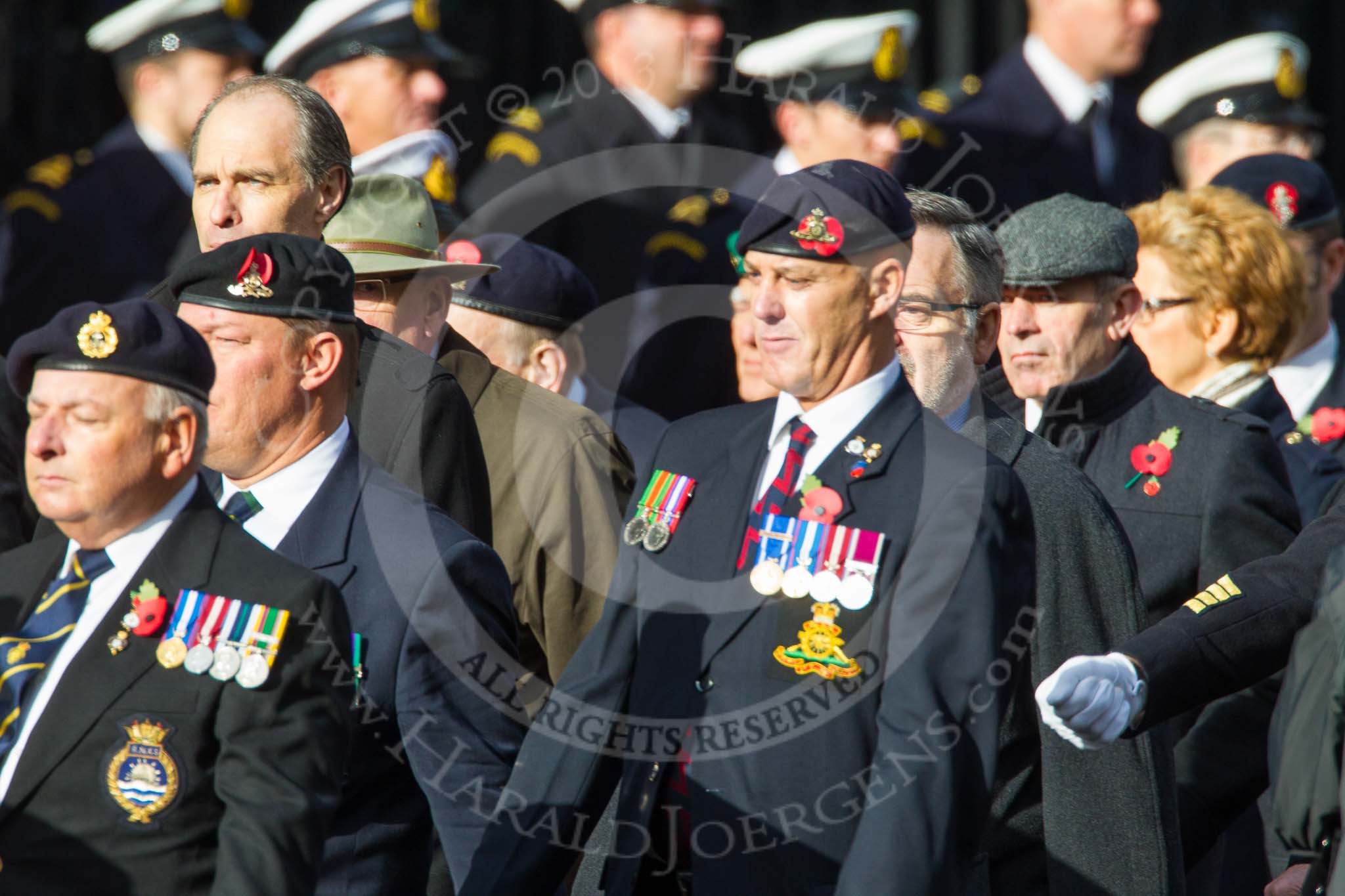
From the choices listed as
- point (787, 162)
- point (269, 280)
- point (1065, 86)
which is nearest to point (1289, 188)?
point (1065, 86)

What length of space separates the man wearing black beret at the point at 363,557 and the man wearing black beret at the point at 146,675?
0.44 metres

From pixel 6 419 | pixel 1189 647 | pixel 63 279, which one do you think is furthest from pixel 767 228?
pixel 63 279

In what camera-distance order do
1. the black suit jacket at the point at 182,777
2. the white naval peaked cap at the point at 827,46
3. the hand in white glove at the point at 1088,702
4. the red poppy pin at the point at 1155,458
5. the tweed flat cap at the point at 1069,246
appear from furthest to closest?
the white naval peaked cap at the point at 827,46
the tweed flat cap at the point at 1069,246
the red poppy pin at the point at 1155,458
the hand in white glove at the point at 1088,702
the black suit jacket at the point at 182,777

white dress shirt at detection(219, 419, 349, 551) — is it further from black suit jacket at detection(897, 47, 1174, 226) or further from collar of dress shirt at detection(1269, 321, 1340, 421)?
black suit jacket at detection(897, 47, 1174, 226)

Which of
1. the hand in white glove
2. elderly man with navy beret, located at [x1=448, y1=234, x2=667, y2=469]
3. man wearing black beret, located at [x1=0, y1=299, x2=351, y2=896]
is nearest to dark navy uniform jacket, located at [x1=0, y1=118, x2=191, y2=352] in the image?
elderly man with navy beret, located at [x1=448, y1=234, x2=667, y2=469]

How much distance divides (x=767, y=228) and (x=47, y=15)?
5103 mm

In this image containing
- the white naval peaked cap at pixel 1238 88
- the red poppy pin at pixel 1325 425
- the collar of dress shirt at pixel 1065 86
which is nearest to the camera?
the red poppy pin at pixel 1325 425

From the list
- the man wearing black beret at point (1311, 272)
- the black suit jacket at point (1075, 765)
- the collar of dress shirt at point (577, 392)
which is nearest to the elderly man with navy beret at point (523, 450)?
the collar of dress shirt at point (577, 392)

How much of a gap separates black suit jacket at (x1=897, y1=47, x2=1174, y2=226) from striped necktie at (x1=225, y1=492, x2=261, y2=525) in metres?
3.65

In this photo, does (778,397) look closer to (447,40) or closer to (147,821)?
(147,821)

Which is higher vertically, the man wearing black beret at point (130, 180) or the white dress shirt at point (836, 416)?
the man wearing black beret at point (130, 180)

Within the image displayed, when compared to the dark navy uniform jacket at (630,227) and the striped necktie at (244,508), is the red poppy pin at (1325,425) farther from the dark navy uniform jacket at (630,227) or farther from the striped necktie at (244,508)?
the striped necktie at (244,508)

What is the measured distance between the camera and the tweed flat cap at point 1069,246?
5.00 m

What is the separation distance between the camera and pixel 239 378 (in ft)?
12.6
